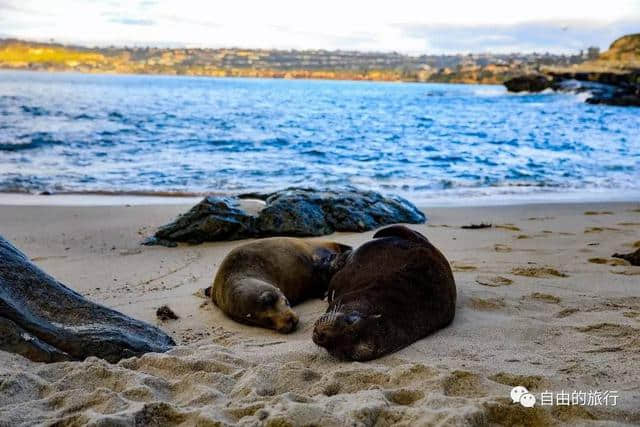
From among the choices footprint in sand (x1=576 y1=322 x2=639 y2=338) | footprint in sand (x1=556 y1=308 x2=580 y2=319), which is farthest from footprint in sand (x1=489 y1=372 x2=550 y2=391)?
footprint in sand (x1=556 y1=308 x2=580 y2=319)

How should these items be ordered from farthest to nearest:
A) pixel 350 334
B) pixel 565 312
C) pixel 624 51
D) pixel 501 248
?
pixel 624 51
pixel 501 248
pixel 565 312
pixel 350 334

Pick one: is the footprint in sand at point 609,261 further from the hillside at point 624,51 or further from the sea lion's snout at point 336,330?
the hillside at point 624,51

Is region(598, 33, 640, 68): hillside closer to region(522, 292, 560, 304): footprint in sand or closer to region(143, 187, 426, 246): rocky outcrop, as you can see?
region(143, 187, 426, 246): rocky outcrop

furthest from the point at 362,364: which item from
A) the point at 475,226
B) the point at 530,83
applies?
the point at 530,83

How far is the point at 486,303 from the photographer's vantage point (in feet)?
15.5

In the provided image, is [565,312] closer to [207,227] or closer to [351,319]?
[351,319]

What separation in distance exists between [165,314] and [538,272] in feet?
10.3

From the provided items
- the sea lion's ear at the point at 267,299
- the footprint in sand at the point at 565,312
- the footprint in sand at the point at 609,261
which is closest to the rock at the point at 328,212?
the footprint in sand at the point at 609,261

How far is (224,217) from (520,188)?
7.50 m

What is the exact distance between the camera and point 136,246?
23.7ft

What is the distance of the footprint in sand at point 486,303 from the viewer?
15.3 feet

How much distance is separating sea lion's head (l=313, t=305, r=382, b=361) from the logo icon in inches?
34.2

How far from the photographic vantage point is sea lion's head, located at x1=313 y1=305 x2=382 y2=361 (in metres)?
3.60

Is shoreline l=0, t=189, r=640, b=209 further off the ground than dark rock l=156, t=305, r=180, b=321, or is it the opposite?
dark rock l=156, t=305, r=180, b=321
